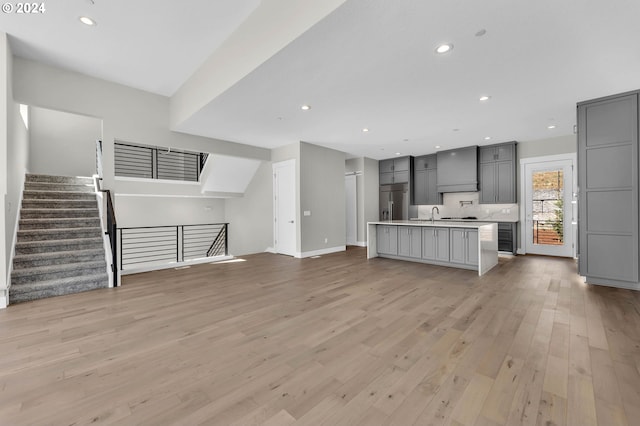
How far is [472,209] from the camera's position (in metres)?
7.54

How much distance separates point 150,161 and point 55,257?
477cm

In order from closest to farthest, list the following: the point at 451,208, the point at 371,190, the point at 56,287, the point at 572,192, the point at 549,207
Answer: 1. the point at 56,287
2. the point at 572,192
3. the point at 549,207
4. the point at 451,208
5. the point at 371,190

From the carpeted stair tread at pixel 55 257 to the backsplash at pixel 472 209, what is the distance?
8123 millimetres

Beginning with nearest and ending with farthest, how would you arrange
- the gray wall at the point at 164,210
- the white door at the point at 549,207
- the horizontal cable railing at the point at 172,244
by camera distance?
the white door at the point at 549,207 < the gray wall at the point at 164,210 < the horizontal cable railing at the point at 172,244

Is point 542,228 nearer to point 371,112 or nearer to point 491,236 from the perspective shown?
point 491,236

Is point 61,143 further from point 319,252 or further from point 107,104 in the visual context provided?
point 319,252

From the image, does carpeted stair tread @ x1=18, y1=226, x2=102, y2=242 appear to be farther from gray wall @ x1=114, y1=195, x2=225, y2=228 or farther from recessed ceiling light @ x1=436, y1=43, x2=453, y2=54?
recessed ceiling light @ x1=436, y1=43, x2=453, y2=54

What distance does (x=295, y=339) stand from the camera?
2461 mm

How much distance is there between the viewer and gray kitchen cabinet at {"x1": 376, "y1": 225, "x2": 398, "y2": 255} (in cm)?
616

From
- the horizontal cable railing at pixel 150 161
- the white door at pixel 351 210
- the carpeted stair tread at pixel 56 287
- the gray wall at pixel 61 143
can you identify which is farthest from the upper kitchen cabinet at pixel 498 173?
the gray wall at pixel 61 143

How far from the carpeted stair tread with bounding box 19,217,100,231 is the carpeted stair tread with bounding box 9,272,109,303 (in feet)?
4.23

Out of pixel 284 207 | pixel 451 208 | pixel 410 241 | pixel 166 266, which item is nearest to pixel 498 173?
pixel 451 208

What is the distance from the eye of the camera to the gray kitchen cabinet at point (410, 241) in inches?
226

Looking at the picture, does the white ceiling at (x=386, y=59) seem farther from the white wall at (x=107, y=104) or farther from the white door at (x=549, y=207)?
the white door at (x=549, y=207)
